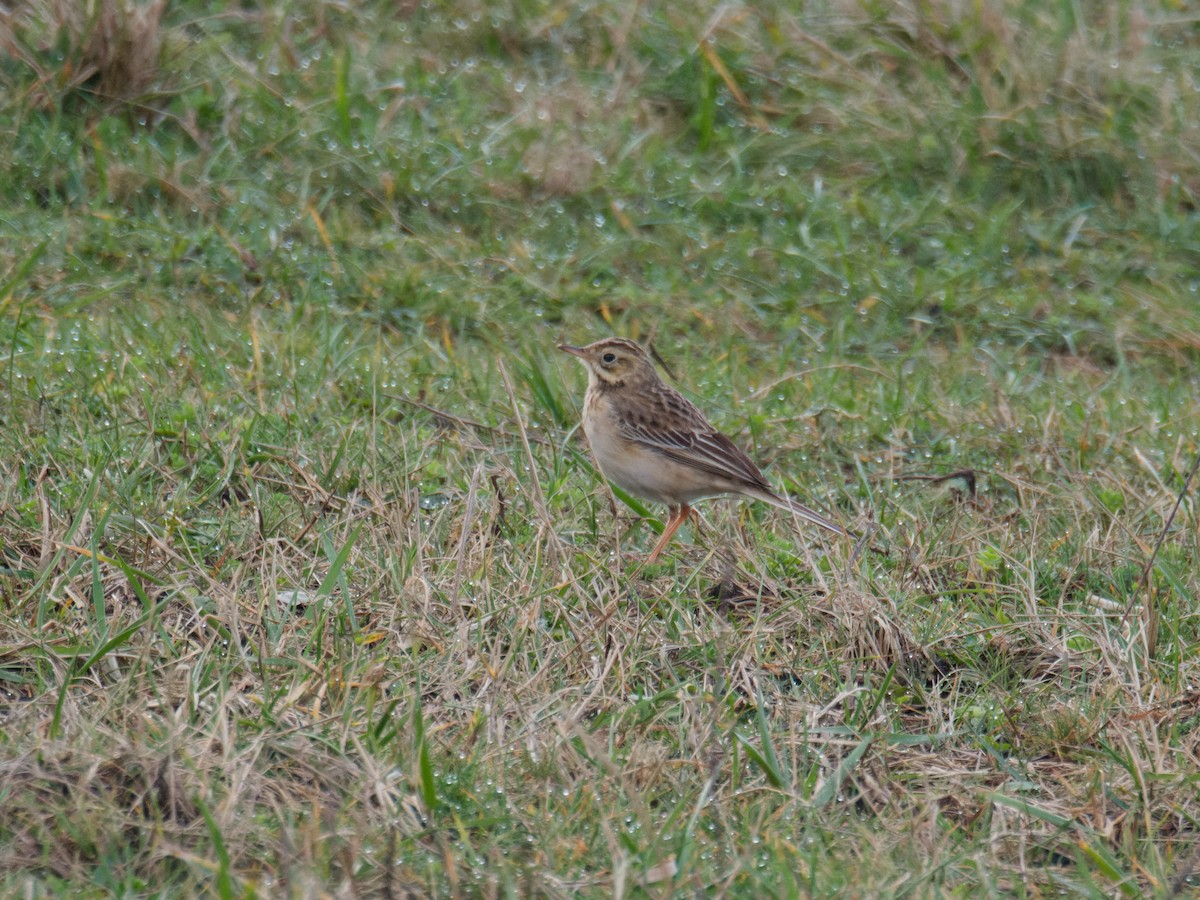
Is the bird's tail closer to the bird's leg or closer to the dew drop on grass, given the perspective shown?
the bird's leg

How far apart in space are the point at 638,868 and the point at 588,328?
4.62 metres

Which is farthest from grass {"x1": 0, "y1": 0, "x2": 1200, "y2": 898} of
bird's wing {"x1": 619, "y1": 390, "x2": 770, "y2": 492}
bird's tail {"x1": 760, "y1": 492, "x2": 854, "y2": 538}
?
bird's wing {"x1": 619, "y1": 390, "x2": 770, "y2": 492}

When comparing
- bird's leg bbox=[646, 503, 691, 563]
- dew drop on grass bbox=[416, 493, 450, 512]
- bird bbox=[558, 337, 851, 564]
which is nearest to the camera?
bird's leg bbox=[646, 503, 691, 563]

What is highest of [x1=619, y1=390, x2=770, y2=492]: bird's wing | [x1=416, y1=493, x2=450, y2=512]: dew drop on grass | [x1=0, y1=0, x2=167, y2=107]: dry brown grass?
[x1=0, y1=0, x2=167, y2=107]: dry brown grass

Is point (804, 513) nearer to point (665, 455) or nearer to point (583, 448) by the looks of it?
point (665, 455)

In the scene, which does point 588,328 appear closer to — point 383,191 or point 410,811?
point 383,191

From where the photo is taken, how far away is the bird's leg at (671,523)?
5977 mm

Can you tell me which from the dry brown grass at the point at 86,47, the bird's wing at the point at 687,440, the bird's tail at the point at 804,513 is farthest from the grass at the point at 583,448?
the bird's wing at the point at 687,440

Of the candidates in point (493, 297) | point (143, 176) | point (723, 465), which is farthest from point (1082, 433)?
point (143, 176)

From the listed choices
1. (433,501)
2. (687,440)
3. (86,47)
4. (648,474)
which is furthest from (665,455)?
(86,47)

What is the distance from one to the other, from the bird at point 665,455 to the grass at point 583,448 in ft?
0.52

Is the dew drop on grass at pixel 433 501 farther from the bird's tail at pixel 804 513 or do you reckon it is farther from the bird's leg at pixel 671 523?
the bird's tail at pixel 804 513

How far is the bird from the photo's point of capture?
629cm

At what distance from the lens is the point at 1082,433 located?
7234 mm
